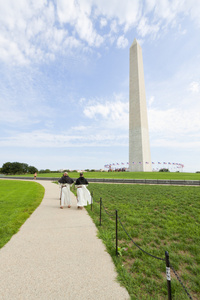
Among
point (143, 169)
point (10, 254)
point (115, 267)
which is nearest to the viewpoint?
point (115, 267)

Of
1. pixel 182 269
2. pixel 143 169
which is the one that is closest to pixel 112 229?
pixel 182 269

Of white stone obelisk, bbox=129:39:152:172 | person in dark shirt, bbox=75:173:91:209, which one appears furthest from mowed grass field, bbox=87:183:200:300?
white stone obelisk, bbox=129:39:152:172

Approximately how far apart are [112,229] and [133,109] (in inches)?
1663

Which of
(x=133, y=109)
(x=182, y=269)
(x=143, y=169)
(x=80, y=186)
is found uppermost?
(x=133, y=109)

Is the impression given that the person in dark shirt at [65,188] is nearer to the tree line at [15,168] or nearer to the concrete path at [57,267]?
the concrete path at [57,267]

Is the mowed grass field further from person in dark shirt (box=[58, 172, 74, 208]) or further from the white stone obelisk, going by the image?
the white stone obelisk

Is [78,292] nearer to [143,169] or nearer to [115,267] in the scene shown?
[115,267]

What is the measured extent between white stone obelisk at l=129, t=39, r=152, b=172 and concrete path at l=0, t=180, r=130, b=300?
129 feet

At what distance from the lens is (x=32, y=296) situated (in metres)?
3.05

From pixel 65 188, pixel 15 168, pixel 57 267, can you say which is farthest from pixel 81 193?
pixel 15 168

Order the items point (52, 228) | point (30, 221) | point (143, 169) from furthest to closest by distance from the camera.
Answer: point (143, 169) < point (30, 221) < point (52, 228)

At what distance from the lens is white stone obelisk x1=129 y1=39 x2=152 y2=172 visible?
44.0m

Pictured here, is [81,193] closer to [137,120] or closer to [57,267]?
[57,267]

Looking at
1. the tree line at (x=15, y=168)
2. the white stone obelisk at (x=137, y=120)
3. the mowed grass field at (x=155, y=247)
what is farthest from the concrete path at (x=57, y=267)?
the tree line at (x=15, y=168)
